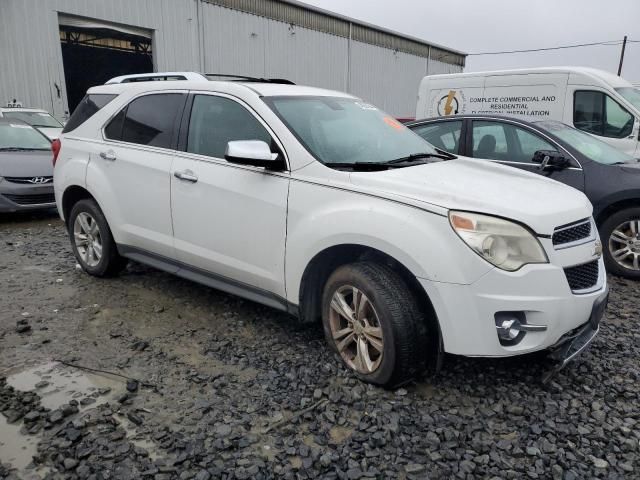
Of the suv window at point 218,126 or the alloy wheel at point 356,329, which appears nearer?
the alloy wheel at point 356,329

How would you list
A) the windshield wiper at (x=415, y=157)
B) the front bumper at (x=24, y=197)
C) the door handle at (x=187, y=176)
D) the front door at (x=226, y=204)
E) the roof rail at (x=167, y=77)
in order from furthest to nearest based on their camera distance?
the front bumper at (x=24, y=197)
the roof rail at (x=167, y=77)
the door handle at (x=187, y=176)
the windshield wiper at (x=415, y=157)
the front door at (x=226, y=204)

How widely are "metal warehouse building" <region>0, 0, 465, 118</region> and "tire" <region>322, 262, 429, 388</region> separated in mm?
14135

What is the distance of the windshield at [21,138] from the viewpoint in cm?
837

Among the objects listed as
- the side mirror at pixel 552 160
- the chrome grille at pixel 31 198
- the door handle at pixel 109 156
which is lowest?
the chrome grille at pixel 31 198

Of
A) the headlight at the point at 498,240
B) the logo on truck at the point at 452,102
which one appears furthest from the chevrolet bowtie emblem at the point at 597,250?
the logo on truck at the point at 452,102

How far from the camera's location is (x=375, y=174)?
3.05 metres

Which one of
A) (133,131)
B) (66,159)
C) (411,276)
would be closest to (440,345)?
(411,276)

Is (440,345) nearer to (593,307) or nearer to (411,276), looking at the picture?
(411,276)

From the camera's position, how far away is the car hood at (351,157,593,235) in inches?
107

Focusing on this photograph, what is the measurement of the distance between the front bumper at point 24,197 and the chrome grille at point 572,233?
282 inches

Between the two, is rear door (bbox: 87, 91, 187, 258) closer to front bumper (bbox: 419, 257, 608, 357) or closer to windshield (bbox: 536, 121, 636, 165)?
front bumper (bbox: 419, 257, 608, 357)

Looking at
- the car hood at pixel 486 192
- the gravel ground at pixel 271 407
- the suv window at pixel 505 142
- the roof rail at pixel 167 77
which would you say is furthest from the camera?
the suv window at pixel 505 142

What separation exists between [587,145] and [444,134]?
5.07 ft

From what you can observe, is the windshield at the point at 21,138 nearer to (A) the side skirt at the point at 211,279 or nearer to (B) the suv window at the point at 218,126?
(A) the side skirt at the point at 211,279
